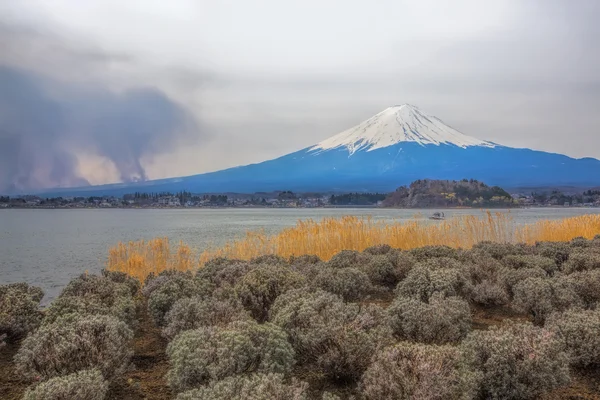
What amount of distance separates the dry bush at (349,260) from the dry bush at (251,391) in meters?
5.59

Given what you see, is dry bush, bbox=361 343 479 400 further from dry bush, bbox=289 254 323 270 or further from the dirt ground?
dry bush, bbox=289 254 323 270

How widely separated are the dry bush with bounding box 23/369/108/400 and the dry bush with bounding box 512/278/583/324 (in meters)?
4.89

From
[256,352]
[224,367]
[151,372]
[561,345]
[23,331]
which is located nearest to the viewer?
[224,367]

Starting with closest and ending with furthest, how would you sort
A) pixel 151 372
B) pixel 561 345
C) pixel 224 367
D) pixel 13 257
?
pixel 224 367
pixel 561 345
pixel 151 372
pixel 13 257

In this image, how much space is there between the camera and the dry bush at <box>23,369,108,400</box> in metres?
3.28

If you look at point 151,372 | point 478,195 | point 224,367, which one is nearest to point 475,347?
point 224,367

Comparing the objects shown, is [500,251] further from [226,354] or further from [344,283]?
[226,354]

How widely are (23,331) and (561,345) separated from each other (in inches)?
224

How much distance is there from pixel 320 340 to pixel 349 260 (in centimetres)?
511

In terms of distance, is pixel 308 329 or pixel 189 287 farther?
pixel 189 287

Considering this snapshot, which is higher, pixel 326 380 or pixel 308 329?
pixel 308 329

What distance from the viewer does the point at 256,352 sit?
3.91m

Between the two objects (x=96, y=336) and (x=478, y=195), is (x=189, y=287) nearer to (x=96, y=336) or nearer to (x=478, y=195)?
(x=96, y=336)

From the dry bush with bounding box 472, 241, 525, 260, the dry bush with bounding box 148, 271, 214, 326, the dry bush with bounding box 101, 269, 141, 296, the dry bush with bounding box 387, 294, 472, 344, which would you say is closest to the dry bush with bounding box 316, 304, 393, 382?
the dry bush with bounding box 387, 294, 472, 344
